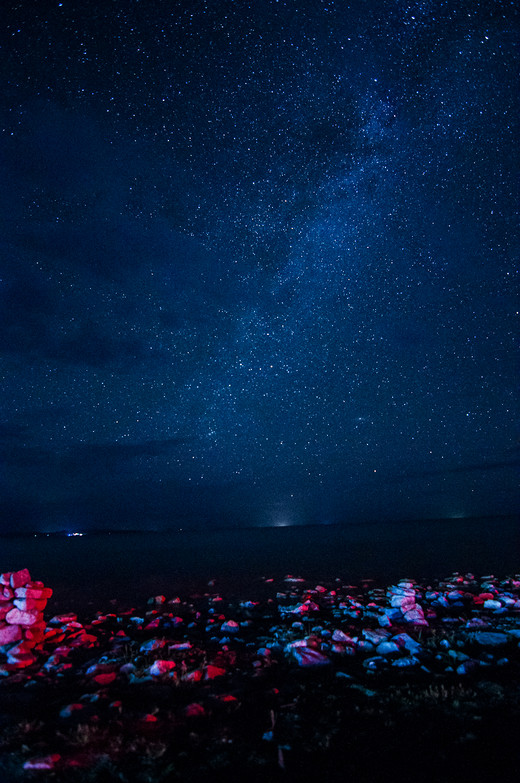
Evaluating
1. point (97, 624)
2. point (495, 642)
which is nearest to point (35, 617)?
point (97, 624)

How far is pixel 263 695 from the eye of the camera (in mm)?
6230

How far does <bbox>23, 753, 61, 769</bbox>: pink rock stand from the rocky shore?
0.07 feet

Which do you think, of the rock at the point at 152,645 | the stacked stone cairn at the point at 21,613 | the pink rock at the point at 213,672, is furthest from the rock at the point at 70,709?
the stacked stone cairn at the point at 21,613

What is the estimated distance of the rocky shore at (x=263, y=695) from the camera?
14.4 ft

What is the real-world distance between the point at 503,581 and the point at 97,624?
16.9 meters

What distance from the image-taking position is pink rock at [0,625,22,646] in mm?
9352

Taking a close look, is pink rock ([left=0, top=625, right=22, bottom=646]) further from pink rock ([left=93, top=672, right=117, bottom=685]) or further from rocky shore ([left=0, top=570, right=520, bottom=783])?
pink rock ([left=93, top=672, right=117, bottom=685])

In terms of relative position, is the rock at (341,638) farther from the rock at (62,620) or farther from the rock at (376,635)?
the rock at (62,620)

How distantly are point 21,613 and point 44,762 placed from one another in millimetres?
6524

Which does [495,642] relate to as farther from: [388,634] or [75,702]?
[75,702]

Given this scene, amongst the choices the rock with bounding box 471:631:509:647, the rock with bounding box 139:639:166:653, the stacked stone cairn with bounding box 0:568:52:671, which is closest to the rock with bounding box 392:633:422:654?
the rock with bounding box 471:631:509:647

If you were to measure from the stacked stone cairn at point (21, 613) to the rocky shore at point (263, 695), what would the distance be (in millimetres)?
32

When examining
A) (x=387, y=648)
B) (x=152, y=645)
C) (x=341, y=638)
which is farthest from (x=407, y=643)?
(x=152, y=645)

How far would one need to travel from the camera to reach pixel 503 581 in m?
16.1
